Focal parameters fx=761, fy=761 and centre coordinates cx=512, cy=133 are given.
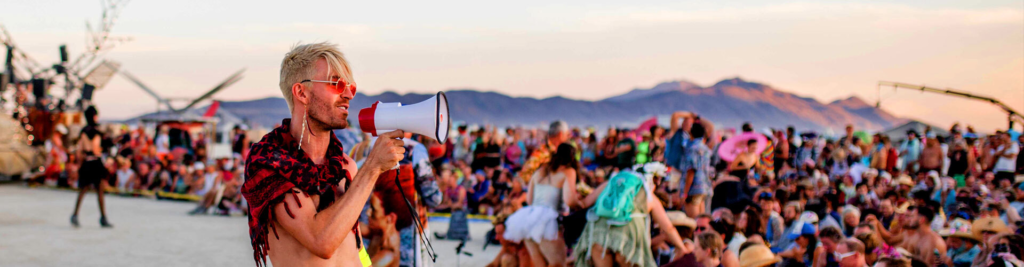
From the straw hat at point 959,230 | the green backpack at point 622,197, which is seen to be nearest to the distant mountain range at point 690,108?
the straw hat at point 959,230

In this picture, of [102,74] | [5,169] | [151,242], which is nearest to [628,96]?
[102,74]

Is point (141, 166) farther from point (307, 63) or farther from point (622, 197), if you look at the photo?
point (307, 63)

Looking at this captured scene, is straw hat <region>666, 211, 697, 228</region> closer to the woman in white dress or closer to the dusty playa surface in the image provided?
the woman in white dress

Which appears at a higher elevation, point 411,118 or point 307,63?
point 307,63

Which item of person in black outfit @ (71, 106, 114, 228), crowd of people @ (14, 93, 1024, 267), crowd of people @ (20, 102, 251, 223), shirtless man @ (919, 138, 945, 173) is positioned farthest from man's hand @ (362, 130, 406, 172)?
shirtless man @ (919, 138, 945, 173)

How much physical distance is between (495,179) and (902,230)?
20.7 ft

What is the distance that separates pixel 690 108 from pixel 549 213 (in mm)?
63346

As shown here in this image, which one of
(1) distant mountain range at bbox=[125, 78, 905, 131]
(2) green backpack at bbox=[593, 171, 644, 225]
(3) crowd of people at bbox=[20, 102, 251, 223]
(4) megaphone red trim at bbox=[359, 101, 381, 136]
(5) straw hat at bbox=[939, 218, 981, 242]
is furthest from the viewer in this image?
(1) distant mountain range at bbox=[125, 78, 905, 131]

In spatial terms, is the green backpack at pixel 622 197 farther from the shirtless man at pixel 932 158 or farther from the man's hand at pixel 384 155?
the shirtless man at pixel 932 158

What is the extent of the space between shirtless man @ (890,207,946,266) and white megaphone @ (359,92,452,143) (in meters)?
5.33

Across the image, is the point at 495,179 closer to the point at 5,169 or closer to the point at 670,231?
the point at 670,231

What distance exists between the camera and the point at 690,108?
67.4 meters

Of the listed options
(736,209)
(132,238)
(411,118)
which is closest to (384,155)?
(411,118)

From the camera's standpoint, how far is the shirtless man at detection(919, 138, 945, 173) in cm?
1092
